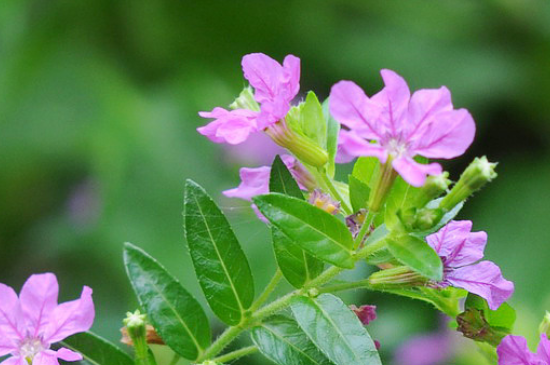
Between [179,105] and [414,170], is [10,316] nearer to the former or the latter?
[414,170]

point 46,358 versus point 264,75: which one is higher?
point 264,75

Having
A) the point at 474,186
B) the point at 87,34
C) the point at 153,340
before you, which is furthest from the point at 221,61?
the point at 474,186

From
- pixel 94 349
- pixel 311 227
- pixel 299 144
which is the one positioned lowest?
pixel 94 349

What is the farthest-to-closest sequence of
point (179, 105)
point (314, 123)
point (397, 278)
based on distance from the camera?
point (179, 105), point (314, 123), point (397, 278)

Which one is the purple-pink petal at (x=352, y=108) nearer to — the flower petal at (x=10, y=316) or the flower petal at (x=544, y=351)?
the flower petal at (x=544, y=351)

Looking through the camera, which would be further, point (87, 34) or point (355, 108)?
point (87, 34)

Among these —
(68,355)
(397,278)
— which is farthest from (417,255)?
(68,355)

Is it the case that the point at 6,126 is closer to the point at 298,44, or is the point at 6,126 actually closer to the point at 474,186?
the point at 298,44

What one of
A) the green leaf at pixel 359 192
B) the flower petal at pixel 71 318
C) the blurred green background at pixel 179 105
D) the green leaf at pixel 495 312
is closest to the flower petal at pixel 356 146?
the green leaf at pixel 359 192
